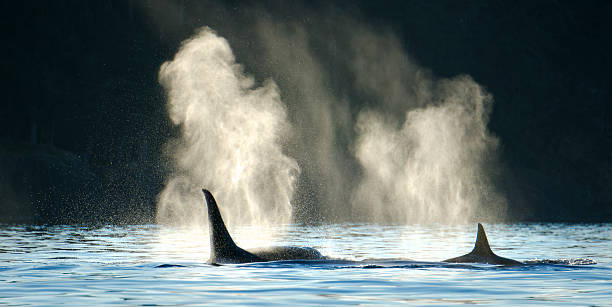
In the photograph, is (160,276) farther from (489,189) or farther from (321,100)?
(321,100)

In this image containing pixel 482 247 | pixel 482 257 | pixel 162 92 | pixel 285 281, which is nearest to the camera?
pixel 285 281

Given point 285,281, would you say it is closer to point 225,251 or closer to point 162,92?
point 225,251

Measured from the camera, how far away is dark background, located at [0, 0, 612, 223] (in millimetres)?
67500

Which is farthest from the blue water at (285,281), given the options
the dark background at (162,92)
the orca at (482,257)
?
the dark background at (162,92)

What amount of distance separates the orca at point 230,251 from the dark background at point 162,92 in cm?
3391

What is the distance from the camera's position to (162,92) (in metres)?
85.6

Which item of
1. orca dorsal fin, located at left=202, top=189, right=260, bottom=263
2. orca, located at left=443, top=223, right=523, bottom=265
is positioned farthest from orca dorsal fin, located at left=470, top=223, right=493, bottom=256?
orca dorsal fin, located at left=202, top=189, right=260, bottom=263

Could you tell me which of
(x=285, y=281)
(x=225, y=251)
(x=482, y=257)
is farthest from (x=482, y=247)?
(x=225, y=251)

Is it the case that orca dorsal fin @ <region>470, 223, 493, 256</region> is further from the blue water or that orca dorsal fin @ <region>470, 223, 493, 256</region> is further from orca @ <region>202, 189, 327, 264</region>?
orca @ <region>202, 189, 327, 264</region>

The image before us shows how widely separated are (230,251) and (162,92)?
227ft

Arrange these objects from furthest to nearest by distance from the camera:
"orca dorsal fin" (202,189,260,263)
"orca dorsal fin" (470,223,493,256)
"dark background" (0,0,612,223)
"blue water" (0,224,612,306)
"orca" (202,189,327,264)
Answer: "dark background" (0,0,612,223) < "orca dorsal fin" (470,223,493,256) < "orca dorsal fin" (202,189,260,263) < "orca" (202,189,327,264) < "blue water" (0,224,612,306)

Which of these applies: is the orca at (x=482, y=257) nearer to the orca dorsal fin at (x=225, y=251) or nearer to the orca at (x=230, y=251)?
the orca at (x=230, y=251)

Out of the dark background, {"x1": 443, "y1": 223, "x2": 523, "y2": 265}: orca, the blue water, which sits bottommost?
the blue water

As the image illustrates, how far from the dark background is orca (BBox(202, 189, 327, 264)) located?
33906 millimetres
